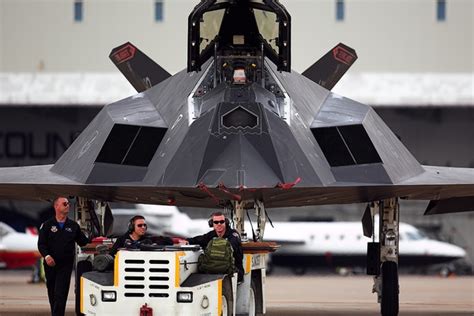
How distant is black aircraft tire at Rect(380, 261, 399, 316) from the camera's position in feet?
67.3

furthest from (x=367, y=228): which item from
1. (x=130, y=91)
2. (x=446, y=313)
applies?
(x=130, y=91)

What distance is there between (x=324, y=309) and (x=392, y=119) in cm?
2563

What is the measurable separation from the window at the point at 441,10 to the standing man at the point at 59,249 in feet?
122

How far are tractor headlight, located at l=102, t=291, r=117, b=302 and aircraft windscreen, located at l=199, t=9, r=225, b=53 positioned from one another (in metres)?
5.71

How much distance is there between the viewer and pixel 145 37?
52.1 m

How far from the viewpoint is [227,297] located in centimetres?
1573

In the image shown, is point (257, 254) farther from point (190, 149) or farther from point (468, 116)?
point (468, 116)

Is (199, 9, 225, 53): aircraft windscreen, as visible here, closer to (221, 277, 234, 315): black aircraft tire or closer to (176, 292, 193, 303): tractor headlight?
(221, 277, 234, 315): black aircraft tire

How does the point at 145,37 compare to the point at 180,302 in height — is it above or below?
above

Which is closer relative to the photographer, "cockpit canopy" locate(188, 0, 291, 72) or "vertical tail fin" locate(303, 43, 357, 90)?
"cockpit canopy" locate(188, 0, 291, 72)

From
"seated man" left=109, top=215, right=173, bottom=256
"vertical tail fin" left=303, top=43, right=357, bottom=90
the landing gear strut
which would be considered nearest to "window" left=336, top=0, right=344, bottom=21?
"vertical tail fin" left=303, top=43, right=357, bottom=90

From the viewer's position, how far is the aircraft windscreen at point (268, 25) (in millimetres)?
19688

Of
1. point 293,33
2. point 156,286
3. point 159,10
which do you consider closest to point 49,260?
point 156,286

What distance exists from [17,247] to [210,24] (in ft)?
99.5
